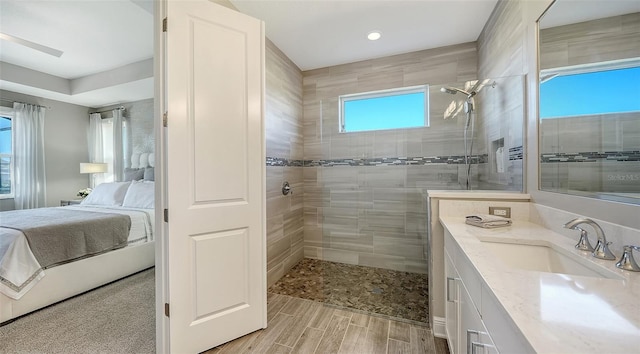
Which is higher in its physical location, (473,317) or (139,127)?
(139,127)

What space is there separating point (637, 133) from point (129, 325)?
303cm

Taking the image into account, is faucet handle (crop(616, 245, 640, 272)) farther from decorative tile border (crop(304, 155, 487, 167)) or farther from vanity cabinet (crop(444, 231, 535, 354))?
decorative tile border (crop(304, 155, 487, 167))

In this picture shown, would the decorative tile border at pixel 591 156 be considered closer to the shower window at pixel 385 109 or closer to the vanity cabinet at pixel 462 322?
the vanity cabinet at pixel 462 322

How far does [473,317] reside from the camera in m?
0.88

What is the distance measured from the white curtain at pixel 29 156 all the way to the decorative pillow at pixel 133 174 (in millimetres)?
1474

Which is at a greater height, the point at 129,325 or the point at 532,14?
the point at 532,14

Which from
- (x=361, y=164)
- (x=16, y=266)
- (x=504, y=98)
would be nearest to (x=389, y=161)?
(x=361, y=164)

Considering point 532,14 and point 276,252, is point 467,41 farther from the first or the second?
point 276,252

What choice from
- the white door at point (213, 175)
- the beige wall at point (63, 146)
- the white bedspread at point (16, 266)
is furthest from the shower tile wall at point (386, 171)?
the beige wall at point (63, 146)

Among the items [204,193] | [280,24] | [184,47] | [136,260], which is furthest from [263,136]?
[136,260]

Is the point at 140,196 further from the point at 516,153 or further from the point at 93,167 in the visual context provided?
the point at 516,153

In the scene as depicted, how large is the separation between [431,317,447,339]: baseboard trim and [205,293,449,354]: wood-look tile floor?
0.14 feet

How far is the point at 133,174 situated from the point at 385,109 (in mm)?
3827

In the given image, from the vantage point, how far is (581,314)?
1.71 feet
